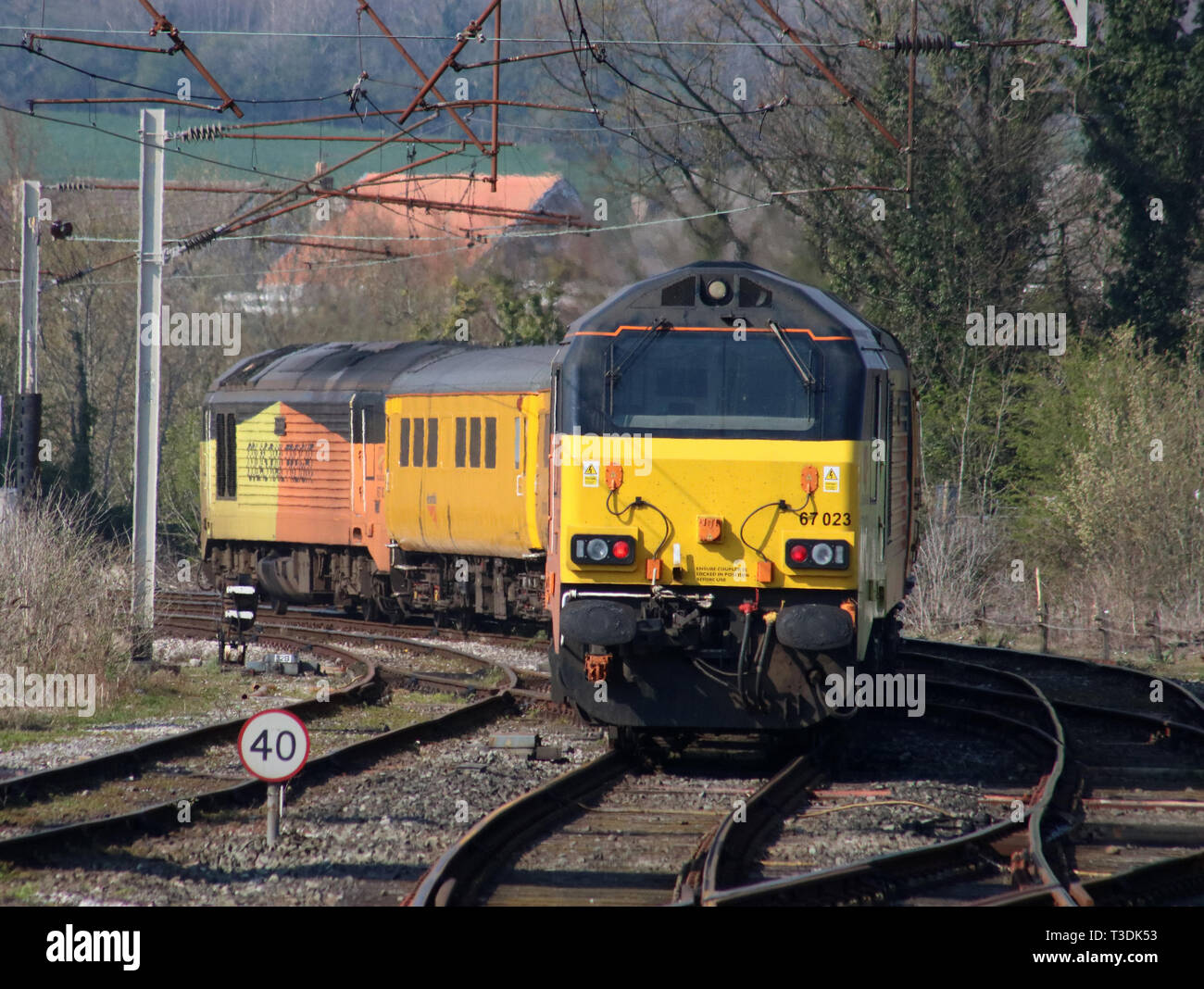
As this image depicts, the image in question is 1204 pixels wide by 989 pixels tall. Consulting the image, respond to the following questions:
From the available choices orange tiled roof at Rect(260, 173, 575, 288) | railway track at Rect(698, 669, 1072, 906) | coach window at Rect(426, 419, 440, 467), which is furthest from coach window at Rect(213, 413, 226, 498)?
orange tiled roof at Rect(260, 173, 575, 288)

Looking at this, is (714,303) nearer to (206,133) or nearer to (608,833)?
(608,833)

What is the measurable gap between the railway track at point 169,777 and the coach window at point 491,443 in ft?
12.8

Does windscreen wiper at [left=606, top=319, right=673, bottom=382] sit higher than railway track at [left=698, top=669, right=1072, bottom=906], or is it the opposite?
windscreen wiper at [left=606, top=319, right=673, bottom=382]

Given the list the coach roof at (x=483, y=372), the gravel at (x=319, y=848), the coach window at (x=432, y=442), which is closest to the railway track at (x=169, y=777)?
the gravel at (x=319, y=848)

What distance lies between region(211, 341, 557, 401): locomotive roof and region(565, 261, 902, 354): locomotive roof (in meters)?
5.80

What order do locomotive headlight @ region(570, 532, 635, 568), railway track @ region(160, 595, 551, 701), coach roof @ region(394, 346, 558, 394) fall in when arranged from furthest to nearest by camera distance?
coach roof @ region(394, 346, 558, 394), railway track @ region(160, 595, 551, 701), locomotive headlight @ region(570, 532, 635, 568)

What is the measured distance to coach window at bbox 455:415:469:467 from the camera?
1680cm

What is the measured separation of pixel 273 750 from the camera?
7508 millimetres

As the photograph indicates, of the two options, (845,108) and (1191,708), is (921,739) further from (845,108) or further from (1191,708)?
(845,108)

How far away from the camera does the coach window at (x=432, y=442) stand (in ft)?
56.9

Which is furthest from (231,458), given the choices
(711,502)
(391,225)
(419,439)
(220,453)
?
(391,225)

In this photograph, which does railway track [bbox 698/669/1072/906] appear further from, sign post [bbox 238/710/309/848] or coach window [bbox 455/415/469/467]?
coach window [bbox 455/415/469/467]
